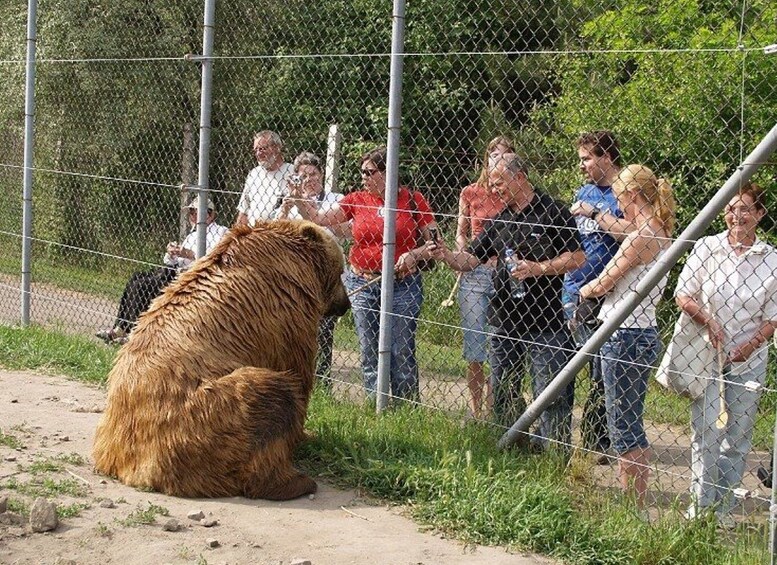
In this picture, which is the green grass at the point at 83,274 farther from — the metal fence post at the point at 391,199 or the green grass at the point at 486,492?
the metal fence post at the point at 391,199

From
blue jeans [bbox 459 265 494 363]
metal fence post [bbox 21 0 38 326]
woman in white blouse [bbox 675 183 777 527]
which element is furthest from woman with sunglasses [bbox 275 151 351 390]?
metal fence post [bbox 21 0 38 326]

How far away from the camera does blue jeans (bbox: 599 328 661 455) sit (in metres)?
6.28

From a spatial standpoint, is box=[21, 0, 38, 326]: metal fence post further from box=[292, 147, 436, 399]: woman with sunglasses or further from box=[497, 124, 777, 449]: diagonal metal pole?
box=[497, 124, 777, 449]: diagonal metal pole

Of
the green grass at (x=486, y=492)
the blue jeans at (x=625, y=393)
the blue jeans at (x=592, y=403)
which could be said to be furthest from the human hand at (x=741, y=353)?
the green grass at (x=486, y=492)

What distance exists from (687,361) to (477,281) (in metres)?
2.27

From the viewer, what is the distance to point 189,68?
11234mm

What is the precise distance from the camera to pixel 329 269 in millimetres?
6797

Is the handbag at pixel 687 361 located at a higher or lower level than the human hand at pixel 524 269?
lower

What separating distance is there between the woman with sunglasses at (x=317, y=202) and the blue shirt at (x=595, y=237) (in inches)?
71.8

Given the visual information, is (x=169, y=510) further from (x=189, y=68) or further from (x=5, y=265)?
(x=5, y=265)

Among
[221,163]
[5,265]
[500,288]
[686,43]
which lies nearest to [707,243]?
[500,288]

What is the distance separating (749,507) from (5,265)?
8848 millimetres

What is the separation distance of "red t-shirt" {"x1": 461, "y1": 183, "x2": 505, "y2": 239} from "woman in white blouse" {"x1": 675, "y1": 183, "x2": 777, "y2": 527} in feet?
4.78

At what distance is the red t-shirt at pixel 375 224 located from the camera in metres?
7.64
